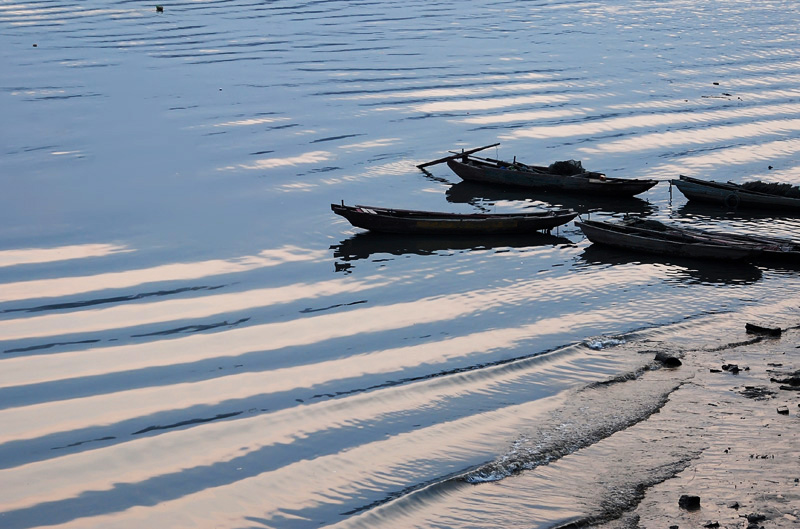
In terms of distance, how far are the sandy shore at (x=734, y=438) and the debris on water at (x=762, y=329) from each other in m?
0.19

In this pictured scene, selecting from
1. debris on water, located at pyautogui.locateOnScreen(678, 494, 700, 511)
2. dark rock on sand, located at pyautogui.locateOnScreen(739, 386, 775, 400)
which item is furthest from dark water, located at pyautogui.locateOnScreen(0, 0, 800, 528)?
dark rock on sand, located at pyautogui.locateOnScreen(739, 386, 775, 400)

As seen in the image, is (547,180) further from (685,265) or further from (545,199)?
(685,265)

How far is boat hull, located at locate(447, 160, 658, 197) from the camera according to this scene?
96.1 feet

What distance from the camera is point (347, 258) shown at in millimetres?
24906

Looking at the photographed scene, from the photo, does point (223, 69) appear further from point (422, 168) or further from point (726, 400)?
point (726, 400)

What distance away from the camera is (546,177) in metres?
30.4

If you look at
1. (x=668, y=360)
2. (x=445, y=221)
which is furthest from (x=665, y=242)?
(x=668, y=360)

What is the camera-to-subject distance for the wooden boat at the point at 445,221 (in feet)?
84.4

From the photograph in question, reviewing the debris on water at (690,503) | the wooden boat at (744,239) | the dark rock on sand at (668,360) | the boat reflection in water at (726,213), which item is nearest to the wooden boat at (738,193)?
the boat reflection in water at (726,213)

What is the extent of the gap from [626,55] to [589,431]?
4057 centimetres

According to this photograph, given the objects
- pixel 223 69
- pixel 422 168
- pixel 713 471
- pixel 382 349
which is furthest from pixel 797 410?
pixel 223 69

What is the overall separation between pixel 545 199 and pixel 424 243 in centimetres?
630

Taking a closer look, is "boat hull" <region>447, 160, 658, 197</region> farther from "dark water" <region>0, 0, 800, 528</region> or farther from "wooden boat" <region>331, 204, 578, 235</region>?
"wooden boat" <region>331, 204, 578, 235</region>

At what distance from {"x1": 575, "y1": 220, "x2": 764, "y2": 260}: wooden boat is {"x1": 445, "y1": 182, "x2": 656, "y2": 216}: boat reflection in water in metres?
3.84
